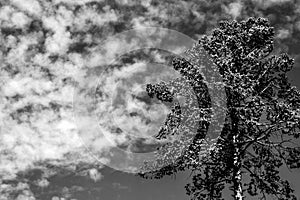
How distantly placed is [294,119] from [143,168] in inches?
342

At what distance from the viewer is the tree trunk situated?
21.8m

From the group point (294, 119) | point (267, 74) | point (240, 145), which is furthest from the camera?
point (267, 74)

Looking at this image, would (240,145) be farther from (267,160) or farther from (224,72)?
(224,72)

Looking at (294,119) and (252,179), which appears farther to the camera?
(252,179)

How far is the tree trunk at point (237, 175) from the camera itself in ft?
71.4

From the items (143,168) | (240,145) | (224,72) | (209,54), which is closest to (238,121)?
(240,145)

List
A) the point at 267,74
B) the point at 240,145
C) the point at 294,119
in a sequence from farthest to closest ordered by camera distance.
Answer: the point at 267,74
the point at 240,145
the point at 294,119

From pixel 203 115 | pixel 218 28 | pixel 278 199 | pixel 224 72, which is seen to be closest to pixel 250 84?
pixel 224 72

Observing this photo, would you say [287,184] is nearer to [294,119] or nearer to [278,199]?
[278,199]

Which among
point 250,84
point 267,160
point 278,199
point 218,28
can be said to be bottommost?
point 278,199

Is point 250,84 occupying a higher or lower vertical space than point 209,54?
lower

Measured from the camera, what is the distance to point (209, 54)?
24062 millimetres

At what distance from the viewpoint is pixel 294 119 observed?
21062mm

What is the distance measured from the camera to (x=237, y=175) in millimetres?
22031
